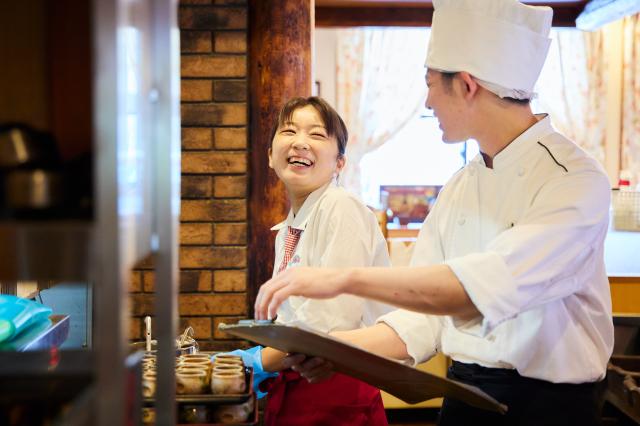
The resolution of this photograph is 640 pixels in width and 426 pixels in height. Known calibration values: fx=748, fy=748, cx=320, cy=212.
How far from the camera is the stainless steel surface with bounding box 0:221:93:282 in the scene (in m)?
0.70

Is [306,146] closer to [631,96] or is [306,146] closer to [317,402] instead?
[317,402]

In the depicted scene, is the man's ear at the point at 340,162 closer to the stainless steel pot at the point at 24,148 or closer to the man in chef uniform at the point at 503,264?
the man in chef uniform at the point at 503,264

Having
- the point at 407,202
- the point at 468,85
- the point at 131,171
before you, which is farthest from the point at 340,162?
the point at 407,202

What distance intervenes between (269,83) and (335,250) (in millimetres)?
1492

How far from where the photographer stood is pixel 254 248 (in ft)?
11.3

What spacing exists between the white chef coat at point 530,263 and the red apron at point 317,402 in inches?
9.4

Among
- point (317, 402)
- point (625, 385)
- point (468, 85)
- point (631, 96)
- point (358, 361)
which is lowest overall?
point (625, 385)

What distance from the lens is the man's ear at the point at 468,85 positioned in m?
1.62

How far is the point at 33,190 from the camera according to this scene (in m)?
0.74

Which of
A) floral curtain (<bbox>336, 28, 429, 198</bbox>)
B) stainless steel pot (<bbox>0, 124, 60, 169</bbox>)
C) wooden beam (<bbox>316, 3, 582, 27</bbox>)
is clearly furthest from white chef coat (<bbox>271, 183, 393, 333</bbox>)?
floral curtain (<bbox>336, 28, 429, 198</bbox>)

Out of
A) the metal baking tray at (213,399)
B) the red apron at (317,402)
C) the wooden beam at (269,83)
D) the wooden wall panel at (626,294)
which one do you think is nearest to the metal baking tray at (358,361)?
the metal baking tray at (213,399)

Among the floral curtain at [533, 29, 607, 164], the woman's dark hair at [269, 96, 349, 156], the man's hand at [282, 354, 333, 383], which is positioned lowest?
the man's hand at [282, 354, 333, 383]

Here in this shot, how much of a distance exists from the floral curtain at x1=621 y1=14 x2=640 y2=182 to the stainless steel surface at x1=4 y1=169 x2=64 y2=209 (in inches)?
332

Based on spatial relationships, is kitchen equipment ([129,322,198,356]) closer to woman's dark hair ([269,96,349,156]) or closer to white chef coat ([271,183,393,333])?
white chef coat ([271,183,393,333])
